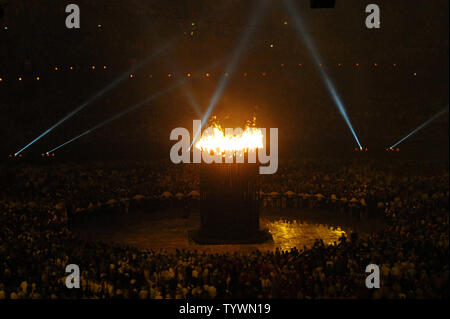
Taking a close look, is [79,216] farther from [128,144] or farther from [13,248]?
[128,144]

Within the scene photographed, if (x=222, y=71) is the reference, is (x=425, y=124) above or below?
below

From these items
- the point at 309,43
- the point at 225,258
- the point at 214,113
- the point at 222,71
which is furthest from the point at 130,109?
the point at 225,258

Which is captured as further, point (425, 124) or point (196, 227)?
point (425, 124)

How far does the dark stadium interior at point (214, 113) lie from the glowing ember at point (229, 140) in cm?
34

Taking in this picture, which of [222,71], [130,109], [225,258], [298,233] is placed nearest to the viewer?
[225,258]

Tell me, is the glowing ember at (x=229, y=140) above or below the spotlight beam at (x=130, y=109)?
below

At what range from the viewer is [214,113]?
1617 centimetres

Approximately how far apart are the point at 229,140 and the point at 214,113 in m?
2.35

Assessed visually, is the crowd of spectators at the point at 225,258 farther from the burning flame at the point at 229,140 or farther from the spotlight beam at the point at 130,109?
the spotlight beam at the point at 130,109

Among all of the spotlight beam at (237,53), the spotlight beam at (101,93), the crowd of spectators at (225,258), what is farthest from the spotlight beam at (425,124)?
the spotlight beam at (101,93)

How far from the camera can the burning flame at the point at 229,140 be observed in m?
14.1

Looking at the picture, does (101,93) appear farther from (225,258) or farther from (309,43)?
(225,258)

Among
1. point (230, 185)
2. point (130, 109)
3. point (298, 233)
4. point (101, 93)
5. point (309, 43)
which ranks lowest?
point (298, 233)
